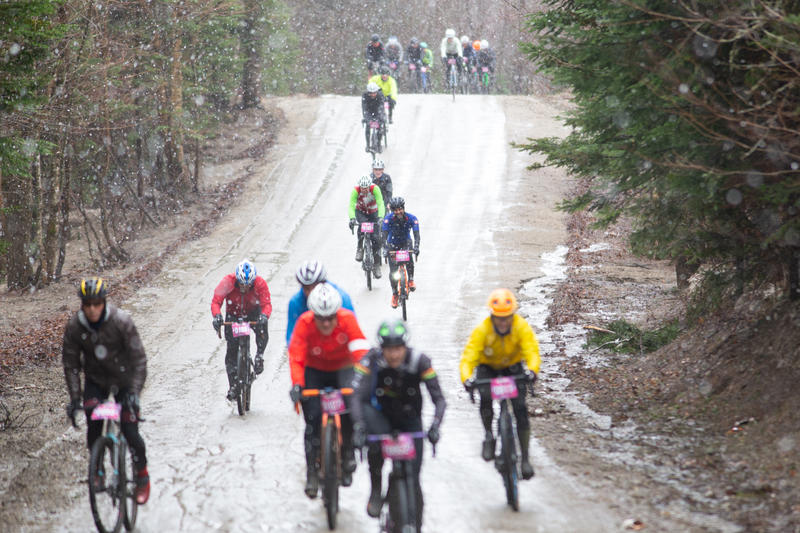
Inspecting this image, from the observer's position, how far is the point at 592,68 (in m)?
9.32

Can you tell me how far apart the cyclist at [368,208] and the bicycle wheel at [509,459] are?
992cm

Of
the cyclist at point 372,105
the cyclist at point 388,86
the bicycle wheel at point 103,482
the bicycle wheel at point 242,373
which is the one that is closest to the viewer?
the bicycle wheel at point 103,482

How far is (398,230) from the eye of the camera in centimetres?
1509

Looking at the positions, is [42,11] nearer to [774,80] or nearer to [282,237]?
[774,80]

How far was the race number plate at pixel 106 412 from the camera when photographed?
22.9 feet

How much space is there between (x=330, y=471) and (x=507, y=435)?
1565 millimetres

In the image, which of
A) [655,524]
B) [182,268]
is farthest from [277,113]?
[655,524]

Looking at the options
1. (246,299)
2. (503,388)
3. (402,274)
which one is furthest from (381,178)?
(503,388)

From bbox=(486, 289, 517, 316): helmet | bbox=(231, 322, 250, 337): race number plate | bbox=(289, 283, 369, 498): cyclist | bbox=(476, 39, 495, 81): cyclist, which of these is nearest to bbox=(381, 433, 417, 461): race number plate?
bbox=(289, 283, 369, 498): cyclist

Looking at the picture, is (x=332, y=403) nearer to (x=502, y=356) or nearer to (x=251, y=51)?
(x=502, y=356)

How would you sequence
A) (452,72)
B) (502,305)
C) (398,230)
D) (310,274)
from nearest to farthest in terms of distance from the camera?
(502,305), (310,274), (398,230), (452,72)

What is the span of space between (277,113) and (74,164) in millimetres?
13903

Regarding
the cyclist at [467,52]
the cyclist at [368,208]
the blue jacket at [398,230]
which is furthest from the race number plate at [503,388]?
the cyclist at [467,52]

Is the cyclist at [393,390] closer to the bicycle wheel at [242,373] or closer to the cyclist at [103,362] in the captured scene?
the cyclist at [103,362]
